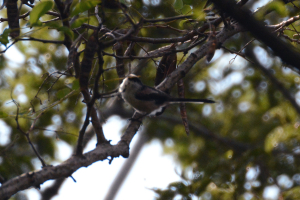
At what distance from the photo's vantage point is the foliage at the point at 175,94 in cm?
255

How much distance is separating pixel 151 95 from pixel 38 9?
203 cm

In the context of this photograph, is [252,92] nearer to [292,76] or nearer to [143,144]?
[292,76]

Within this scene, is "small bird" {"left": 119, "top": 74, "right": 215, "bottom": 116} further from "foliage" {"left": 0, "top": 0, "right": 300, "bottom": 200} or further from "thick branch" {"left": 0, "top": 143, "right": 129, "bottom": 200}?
"thick branch" {"left": 0, "top": 143, "right": 129, "bottom": 200}

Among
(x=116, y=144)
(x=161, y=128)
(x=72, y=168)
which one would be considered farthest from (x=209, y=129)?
(x=72, y=168)

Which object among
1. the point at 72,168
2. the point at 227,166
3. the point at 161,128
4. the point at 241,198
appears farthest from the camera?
the point at 161,128

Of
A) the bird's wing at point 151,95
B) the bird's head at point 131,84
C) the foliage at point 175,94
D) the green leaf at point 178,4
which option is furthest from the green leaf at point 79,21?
the bird's head at point 131,84

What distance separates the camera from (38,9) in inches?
76.1

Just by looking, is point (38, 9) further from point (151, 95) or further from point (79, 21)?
point (151, 95)

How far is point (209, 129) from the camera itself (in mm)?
6207

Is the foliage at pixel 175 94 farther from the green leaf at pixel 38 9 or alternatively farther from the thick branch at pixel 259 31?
the thick branch at pixel 259 31

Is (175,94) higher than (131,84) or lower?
higher

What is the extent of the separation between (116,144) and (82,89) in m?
0.57

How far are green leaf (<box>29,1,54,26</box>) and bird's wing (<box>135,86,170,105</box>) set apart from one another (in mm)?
1810

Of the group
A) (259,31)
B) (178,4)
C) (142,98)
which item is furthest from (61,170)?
(142,98)
